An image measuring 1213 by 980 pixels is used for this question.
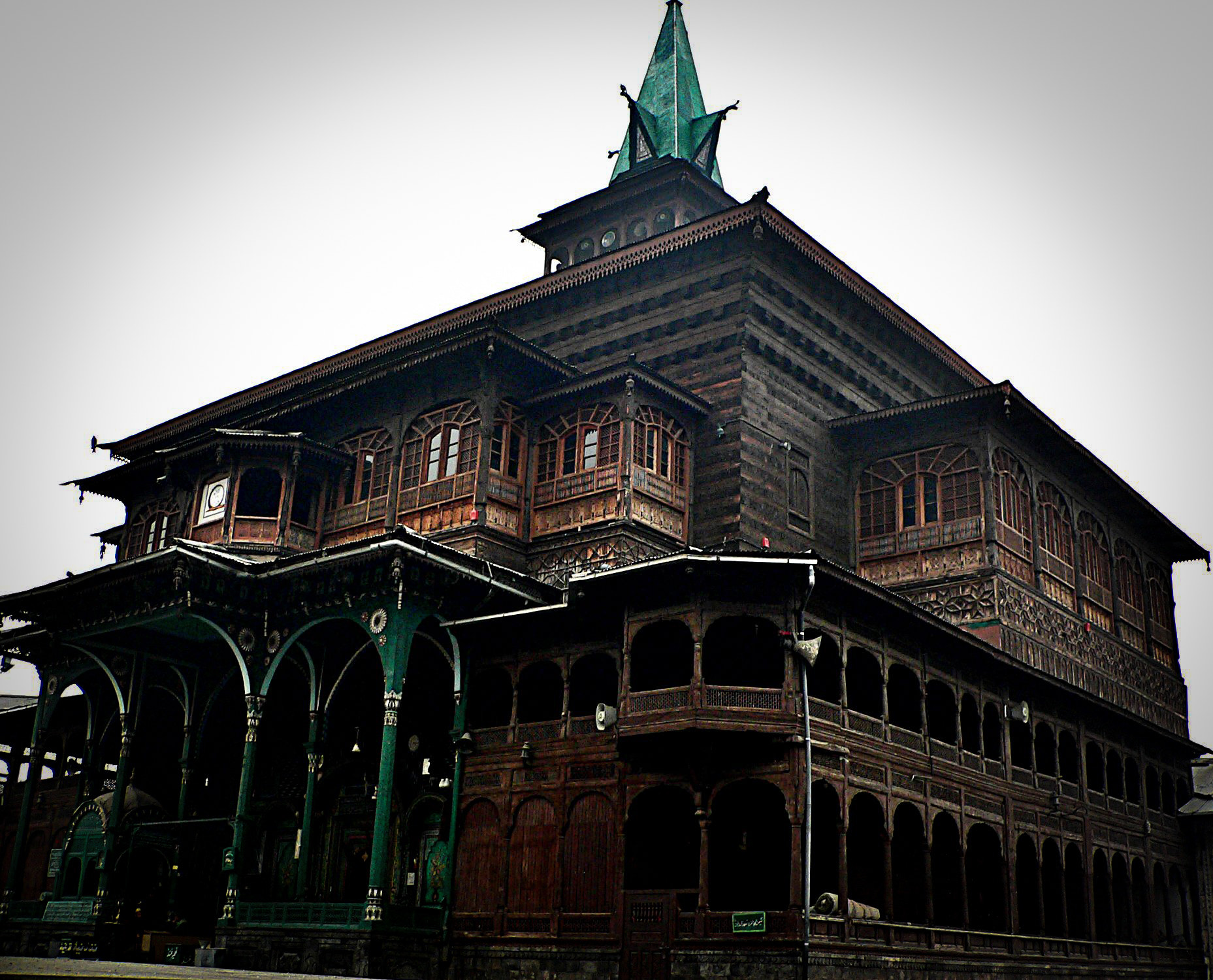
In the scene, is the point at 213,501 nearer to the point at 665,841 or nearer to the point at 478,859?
the point at 478,859

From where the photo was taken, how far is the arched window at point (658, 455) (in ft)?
102

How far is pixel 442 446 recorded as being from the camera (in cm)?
3297

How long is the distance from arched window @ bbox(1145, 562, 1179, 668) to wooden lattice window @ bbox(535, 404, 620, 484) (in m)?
22.5

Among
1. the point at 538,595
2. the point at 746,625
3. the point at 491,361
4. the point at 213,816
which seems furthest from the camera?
the point at 213,816

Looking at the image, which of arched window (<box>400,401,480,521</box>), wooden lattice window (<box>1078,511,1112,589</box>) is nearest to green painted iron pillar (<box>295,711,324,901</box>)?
arched window (<box>400,401,480,521</box>)

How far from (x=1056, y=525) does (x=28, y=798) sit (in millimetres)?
29407

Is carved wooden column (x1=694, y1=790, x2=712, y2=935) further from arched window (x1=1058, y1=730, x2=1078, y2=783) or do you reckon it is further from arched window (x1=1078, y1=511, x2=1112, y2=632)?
arched window (x1=1078, y1=511, x2=1112, y2=632)

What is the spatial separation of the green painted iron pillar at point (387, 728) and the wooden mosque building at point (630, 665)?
0.30 feet

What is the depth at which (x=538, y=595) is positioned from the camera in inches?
1180

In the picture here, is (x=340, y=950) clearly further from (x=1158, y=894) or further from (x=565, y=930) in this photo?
(x=1158, y=894)

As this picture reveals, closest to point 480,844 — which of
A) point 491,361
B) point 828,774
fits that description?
point 828,774

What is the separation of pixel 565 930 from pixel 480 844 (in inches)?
122

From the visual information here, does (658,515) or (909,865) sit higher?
(658,515)

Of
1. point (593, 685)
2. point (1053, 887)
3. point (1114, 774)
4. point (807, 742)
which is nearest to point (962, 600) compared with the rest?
point (1053, 887)
